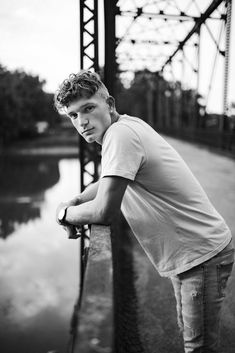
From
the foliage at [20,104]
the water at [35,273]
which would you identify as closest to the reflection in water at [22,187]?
the water at [35,273]

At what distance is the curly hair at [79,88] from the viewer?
1.77 m

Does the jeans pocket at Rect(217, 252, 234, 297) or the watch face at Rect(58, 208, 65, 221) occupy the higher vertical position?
the watch face at Rect(58, 208, 65, 221)

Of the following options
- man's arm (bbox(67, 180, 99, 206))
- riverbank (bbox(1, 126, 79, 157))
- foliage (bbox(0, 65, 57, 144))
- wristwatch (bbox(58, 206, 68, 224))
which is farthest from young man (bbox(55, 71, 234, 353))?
riverbank (bbox(1, 126, 79, 157))

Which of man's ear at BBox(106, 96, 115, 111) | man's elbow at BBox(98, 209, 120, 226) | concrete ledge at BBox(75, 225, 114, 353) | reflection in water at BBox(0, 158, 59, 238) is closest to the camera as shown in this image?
concrete ledge at BBox(75, 225, 114, 353)

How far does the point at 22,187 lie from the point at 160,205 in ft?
95.2

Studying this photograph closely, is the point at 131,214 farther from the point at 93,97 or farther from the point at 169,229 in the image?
the point at 93,97

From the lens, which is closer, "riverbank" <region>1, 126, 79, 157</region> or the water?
the water

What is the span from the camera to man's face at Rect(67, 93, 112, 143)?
5.89 ft

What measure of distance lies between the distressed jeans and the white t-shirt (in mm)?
59

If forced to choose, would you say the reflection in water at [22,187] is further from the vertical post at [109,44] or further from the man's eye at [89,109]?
the man's eye at [89,109]

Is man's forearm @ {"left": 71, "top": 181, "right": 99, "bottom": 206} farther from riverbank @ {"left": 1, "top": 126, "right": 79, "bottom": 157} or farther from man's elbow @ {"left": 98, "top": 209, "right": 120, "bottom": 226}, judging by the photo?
riverbank @ {"left": 1, "top": 126, "right": 79, "bottom": 157}

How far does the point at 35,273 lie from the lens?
15891 millimetres

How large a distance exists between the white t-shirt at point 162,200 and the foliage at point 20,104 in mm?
43637

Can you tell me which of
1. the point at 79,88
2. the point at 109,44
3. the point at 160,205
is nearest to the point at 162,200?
the point at 160,205
